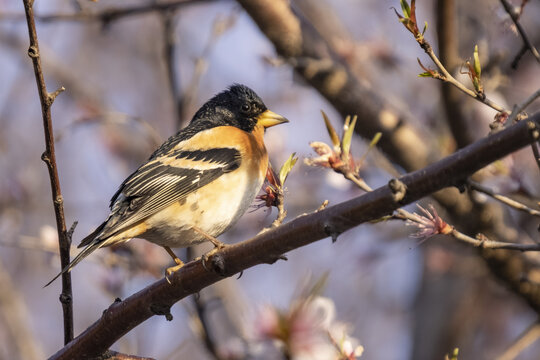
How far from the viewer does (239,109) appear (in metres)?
5.34

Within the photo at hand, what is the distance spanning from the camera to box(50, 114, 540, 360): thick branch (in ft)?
7.06

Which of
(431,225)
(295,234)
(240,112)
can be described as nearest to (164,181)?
(240,112)

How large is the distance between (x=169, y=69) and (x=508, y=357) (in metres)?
3.39

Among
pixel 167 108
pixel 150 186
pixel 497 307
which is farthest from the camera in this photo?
pixel 167 108

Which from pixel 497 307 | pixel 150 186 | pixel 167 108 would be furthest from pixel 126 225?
pixel 167 108

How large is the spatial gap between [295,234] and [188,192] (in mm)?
1882

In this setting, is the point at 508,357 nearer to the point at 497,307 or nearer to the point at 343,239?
the point at 343,239

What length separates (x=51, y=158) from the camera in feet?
9.27

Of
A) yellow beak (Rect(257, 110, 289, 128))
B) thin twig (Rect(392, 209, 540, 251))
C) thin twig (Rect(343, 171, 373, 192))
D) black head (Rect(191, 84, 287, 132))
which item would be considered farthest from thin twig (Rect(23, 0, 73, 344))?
yellow beak (Rect(257, 110, 289, 128))

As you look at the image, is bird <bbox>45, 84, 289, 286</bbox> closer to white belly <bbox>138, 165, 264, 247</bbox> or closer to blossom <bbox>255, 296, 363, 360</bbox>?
white belly <bbox>138, 165, 264, 247</bbox>

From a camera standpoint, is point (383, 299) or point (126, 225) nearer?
point (126, 225)

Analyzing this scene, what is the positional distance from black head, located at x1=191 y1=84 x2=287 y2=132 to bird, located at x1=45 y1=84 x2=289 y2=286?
32 centimetres

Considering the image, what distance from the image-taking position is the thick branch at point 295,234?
215cm

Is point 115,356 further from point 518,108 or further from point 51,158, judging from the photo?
point 518,108
